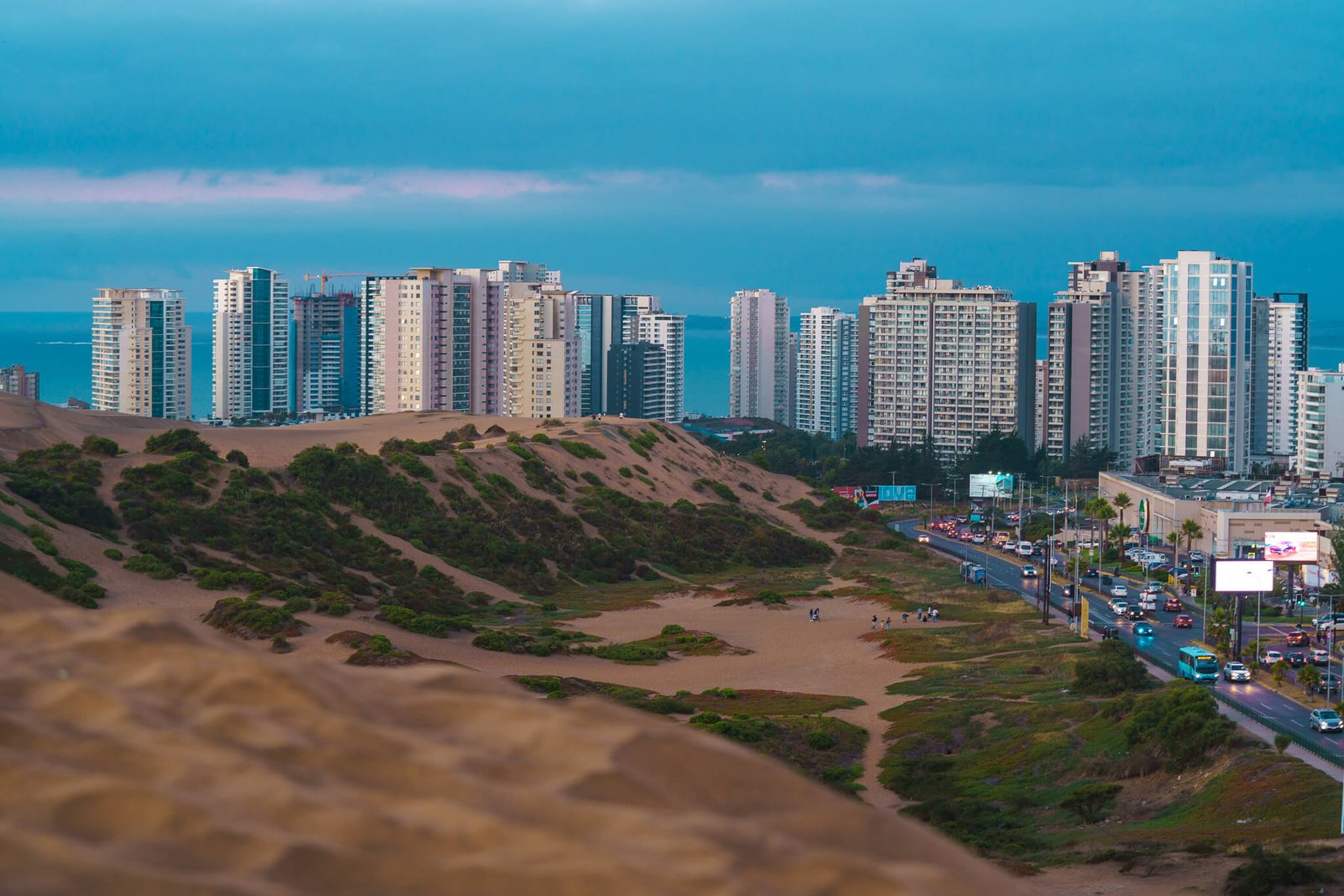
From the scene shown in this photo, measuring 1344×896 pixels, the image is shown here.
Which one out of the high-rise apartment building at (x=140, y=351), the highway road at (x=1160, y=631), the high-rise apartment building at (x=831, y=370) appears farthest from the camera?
the high-rise apartment building at (x=831, y=370)

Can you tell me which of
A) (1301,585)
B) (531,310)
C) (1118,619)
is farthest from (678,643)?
(531,310)

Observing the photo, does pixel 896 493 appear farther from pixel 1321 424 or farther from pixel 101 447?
pixel 101 447

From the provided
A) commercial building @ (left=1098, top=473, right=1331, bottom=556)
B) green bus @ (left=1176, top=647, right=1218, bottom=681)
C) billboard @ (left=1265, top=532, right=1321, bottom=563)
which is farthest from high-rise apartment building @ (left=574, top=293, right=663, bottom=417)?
green bus @ (left=1176, top=647, right=1218, bottom=681)

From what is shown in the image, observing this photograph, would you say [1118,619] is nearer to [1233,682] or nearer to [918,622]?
[918,622]

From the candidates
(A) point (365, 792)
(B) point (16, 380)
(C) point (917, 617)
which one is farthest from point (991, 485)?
(A) point (365, 792)

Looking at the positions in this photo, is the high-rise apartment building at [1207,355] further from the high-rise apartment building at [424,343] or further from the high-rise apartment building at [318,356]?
the high-rise apartment building at [318,356]

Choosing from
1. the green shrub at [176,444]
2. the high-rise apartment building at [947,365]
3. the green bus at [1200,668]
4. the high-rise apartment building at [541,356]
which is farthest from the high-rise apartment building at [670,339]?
the green bus at [1200,668]
